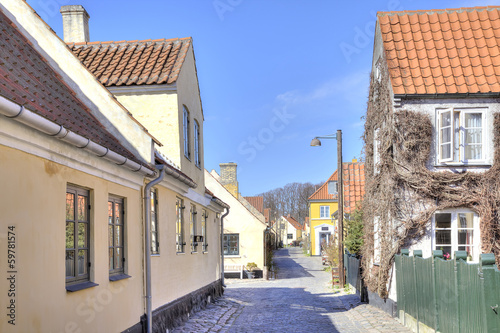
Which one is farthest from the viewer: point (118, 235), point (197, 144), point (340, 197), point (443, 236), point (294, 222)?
point (294, 222)

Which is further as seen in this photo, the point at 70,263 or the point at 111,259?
the point at 111,259

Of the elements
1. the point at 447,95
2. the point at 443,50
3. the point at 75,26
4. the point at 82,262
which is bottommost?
the point at 82,262

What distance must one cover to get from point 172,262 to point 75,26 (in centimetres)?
796

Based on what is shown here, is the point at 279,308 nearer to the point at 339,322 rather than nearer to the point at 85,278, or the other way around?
the point at 339,322

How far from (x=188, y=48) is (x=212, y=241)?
7.79 m

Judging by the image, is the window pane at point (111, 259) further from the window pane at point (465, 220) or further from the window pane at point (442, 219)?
the window pane at point (465, 220)

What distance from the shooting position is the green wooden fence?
7.45 meters

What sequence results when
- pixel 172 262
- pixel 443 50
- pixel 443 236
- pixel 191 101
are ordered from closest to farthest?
pixel 172 262 < pixel 443 236 < pixel 443 50 < pixel 191 101

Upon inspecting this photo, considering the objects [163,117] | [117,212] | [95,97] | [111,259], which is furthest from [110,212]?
[163,117]

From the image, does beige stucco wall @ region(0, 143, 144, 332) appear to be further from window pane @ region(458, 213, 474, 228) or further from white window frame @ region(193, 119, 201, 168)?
window pane @ region(458, 213, 474, 228)

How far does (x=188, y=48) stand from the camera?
1451cm

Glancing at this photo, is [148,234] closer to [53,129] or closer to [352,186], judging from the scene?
[53,129]

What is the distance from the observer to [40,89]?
791 centimetres

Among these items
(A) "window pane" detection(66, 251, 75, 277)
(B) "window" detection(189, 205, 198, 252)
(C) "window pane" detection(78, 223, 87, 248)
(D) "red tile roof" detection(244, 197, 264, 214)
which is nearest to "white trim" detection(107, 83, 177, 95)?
(B) "window" detection(189, 205, 198, 252)
